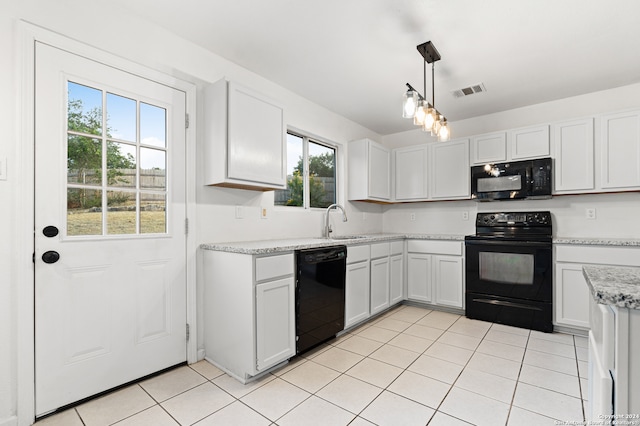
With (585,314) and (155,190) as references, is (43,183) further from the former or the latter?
(585,314)

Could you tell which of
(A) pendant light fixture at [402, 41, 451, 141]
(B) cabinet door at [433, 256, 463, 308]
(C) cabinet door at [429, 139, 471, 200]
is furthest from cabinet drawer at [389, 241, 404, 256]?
(A) pendant light fixture at [402, 41, 451, 141]

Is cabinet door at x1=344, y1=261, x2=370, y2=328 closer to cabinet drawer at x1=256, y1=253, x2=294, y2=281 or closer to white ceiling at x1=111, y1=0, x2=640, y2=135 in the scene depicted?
cabinet drawer at x1=256, y1=253, x2=294, y2=281

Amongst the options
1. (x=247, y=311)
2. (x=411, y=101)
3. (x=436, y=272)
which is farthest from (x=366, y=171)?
(x=247, y=311)

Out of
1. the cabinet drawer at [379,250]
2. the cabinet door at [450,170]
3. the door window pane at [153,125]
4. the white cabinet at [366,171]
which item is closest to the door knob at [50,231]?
the door window pane at [153,125]

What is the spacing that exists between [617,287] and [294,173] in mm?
3005

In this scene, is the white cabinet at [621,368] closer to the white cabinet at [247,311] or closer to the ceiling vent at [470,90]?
the white cabinet at [247,311]

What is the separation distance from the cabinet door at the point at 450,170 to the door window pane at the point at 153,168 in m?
3.23

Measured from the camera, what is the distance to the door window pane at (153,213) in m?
2.21

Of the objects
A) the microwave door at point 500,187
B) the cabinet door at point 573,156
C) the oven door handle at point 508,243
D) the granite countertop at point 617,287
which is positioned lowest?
the oven door handle at point 508,243

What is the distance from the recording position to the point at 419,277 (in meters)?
3.95

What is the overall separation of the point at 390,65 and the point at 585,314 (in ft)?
9.63

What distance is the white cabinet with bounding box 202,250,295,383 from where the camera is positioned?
2143 millimetres

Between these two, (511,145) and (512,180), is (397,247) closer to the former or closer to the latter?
(512,180)

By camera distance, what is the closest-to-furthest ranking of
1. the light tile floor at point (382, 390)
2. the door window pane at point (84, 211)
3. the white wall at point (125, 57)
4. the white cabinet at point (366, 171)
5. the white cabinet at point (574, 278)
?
the white wall at point (125, 57) → the light tile floor at point (382, 390) → the door window pane at point (84, 211) → the white cabinet at point (574, 278) → the white cabinet at point (366, 171)
